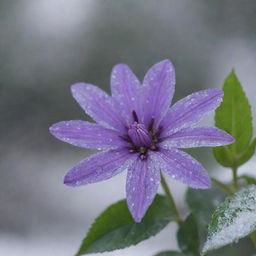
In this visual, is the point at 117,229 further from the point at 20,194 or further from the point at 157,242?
the point at 20,194

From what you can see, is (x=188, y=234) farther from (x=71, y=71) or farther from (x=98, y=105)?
(x=71, y=71)

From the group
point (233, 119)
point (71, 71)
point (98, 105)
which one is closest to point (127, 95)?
point (98, 105)

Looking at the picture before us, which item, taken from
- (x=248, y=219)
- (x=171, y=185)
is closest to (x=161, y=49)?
(x=171, y=185)

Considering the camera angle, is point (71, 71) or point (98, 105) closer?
point (98, 105)

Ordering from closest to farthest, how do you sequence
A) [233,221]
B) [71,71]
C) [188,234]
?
[233,221] < [188,234] < [71,71]

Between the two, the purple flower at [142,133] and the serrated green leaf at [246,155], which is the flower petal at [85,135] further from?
the serrated green leaf at [246,155]

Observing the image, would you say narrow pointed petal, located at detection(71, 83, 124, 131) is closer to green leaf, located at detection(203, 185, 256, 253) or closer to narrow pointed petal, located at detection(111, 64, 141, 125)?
narrow pointed petal, located at detection(111, 64, 141, 125)

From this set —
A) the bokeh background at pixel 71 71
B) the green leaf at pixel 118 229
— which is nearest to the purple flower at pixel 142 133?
the green leaf at pixel 118 229
